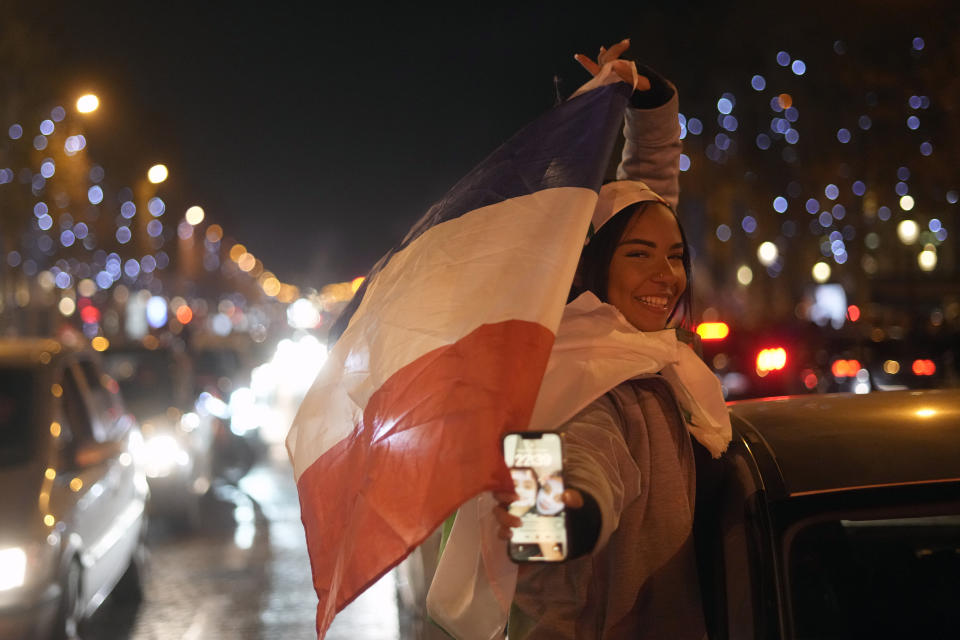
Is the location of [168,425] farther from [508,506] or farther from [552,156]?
[508,506]

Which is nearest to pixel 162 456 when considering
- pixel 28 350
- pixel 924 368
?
pixel 28 350

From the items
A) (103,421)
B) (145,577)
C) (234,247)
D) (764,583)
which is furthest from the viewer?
(234,247)

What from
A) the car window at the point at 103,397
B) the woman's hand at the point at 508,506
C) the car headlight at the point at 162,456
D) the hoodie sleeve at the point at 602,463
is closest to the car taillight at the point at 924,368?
the car headlight at the point at 162,456

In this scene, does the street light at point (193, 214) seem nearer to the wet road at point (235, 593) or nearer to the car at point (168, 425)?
the car at point (168, 425)

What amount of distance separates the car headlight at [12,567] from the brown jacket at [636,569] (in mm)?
3947

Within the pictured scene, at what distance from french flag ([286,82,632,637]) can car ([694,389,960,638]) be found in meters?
0.69

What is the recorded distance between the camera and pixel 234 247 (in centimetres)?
18088

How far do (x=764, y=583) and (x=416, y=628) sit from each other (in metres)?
1.87

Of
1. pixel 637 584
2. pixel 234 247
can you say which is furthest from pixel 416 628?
pixel 234 247

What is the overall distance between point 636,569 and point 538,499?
66 centimetres

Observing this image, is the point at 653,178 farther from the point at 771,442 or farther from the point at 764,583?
the point at 764,583

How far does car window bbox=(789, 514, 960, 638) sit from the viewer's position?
2697 millimetres

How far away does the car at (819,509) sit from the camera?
8.79 ft

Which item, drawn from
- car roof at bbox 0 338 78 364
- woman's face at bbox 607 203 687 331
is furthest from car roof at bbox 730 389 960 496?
car roof at bbox 0 338 78 364
